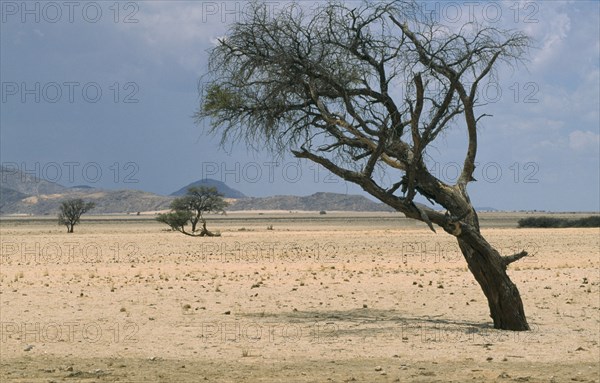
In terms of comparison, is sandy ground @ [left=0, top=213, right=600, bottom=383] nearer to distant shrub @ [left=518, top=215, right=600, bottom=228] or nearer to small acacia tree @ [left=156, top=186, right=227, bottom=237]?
small acacia tree @ [left=156, top=186, right=227, bottom=237]

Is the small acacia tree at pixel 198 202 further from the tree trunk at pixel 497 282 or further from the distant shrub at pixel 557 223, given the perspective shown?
the tree trunk at pixel 497 282

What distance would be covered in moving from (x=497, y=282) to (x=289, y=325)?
3.78 metres

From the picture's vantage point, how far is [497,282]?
48.3ft

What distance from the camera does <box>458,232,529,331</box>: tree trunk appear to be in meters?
14.6

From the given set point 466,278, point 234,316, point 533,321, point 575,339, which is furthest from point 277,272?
point 575,339

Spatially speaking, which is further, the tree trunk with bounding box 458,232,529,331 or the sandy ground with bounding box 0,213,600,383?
the tree trunk with bounding box 458,232,529,331

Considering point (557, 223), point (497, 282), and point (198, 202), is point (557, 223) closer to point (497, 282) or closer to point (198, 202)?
point (198, 202)

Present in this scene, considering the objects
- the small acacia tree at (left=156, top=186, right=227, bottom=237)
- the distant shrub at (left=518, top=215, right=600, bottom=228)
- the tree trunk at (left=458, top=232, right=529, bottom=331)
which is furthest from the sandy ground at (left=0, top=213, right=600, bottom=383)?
the distant shrub at (left=518, top=215, right=600, bottom=228)

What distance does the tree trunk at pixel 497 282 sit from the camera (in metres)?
14.6

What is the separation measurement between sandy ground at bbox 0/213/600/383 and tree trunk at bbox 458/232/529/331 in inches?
14.4

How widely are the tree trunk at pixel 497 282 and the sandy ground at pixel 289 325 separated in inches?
14.4

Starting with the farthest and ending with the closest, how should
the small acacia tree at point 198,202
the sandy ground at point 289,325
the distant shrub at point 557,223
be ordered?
the distant shrub at point 557,223
the small acacia tree at point 198,202
the sandy ground at point 289,325

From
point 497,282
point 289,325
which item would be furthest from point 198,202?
point 497,282

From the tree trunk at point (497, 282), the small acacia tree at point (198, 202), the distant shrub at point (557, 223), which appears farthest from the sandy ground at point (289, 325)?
the distant shrub at point (557, 223)
